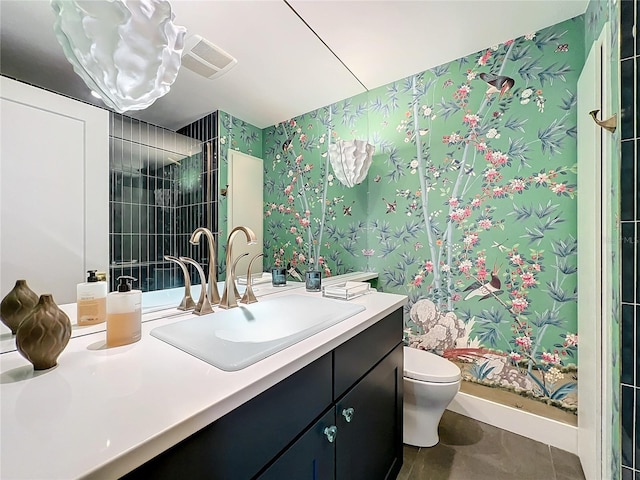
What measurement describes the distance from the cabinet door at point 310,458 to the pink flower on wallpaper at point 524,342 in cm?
146

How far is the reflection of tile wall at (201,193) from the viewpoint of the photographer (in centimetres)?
111

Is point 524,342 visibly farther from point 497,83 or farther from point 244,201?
point 244,201

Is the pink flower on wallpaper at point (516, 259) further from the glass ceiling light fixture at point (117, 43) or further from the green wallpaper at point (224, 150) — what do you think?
the glass ceiling light fixture at point (117, 43)

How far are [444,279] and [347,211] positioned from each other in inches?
33.1

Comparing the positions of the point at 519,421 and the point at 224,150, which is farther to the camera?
the point at 519,421

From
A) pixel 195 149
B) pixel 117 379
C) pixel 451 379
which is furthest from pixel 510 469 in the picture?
pixel 195 149

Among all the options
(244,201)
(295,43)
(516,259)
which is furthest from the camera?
(516,259)

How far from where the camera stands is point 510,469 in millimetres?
1437

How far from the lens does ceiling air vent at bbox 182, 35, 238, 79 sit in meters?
1.16

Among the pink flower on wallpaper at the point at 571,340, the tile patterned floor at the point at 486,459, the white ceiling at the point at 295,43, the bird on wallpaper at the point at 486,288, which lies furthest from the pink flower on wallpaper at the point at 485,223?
the tile patterned floor at the point at 486,459

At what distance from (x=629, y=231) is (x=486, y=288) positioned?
0.89m

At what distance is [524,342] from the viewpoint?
1.69 metres

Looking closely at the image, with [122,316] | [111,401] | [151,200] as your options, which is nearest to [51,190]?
[151,200]

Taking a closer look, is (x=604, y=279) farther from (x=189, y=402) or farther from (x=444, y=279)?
(x=189, y=402)
